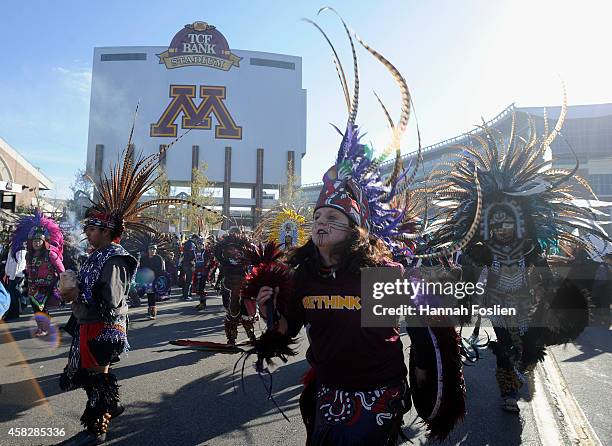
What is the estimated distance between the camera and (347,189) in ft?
8.21

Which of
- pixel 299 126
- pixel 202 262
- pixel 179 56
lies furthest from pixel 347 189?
pixel 179 56

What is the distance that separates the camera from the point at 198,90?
42.2 metres

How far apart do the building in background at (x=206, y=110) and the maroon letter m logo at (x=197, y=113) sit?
95 millimetres

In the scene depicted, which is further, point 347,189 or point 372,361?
point 347,189

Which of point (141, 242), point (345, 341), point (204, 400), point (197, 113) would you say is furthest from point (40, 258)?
point (197, 113)

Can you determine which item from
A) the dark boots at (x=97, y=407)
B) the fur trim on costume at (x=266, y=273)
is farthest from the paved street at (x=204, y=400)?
the fur trim on costume at (x=266, y=273)

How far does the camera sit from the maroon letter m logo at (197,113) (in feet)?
134

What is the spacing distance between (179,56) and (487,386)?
147 ft

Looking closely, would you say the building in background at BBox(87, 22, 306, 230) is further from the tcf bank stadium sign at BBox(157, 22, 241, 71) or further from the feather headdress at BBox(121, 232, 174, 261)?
the feather headdress at BBox(121, 232, 174, 261)

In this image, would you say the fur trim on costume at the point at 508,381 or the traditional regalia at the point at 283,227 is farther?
the traditional regalia at the point at 283,227

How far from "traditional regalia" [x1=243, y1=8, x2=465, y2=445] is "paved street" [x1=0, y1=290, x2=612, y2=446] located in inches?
43.7

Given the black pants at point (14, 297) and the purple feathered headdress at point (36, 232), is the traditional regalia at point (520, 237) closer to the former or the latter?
the purple feathered headdress at point (36, 232)

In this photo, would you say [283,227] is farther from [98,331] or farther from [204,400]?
[98,331]

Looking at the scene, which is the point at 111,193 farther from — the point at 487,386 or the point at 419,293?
the point at 487,386
